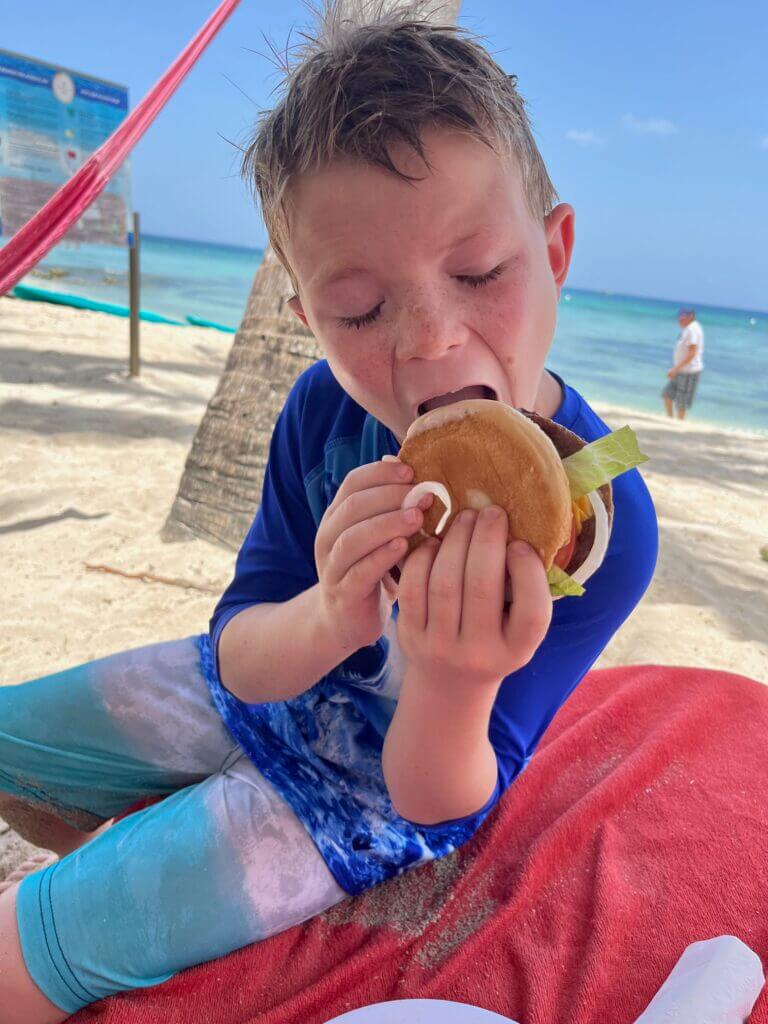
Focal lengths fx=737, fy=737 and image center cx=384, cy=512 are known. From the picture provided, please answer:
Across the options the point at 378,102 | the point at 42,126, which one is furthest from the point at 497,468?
the point at 42,126

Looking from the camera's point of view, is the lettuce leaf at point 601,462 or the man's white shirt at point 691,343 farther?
the man's white shirt at point 691,343

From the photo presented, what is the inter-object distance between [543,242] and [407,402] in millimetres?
427

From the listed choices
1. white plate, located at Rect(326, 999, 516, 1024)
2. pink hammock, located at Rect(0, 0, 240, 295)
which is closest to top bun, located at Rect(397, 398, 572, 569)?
white plate, located at Rect(326, 999, 516, 1024)

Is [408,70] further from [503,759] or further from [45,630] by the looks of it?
[45,630]

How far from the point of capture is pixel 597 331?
124ft

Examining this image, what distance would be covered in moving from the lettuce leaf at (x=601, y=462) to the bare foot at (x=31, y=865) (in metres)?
1.62

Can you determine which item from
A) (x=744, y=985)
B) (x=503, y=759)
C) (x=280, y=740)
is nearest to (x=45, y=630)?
(x=280, y=740)

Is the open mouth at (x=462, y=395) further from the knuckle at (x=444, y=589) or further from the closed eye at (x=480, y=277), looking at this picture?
the knuckle at (x=444, y=589)

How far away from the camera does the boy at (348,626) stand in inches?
46.9

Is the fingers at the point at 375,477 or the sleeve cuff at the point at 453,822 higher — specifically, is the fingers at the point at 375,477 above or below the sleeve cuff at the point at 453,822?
above

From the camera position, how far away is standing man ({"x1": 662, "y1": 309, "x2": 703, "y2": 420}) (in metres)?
12.0

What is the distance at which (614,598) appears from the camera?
1478mm

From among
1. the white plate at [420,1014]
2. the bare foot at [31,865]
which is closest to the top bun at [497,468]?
the white plate at [420,1014]

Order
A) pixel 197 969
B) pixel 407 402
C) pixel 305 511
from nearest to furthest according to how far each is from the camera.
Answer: pixel 407 402, pixel 197 969, pixel 305 511
